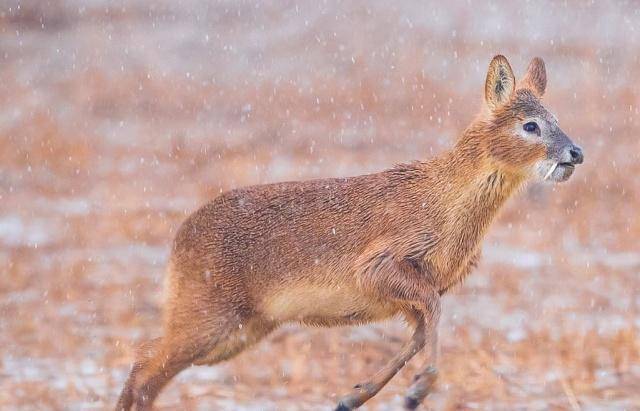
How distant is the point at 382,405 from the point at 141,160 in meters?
8.70

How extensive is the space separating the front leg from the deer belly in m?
0.13

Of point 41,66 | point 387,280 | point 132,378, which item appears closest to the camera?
point 387,280

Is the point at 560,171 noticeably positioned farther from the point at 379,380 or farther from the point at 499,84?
the point at 379,380

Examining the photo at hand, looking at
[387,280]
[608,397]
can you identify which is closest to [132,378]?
[387,280]

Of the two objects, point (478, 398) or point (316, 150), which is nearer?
point (478, 398)

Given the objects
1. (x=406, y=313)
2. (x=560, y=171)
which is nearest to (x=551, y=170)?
(x=560, y=171)

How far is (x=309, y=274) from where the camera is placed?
23.2 feet

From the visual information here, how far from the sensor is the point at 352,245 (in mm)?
7051

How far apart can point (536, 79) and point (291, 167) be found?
28.7 ft

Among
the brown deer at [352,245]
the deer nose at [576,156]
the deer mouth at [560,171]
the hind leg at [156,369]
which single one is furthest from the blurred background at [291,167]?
the deer nose at [576,156]

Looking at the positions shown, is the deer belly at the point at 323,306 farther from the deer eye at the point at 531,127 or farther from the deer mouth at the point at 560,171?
the deer eye at the point at 531,127

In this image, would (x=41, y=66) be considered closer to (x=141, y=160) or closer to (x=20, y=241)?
(x=141, y=160)

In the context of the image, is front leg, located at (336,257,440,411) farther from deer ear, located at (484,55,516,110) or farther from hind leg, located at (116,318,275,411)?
deer ear, located at (484,55,516,110)

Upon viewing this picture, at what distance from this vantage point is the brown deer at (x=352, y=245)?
684cm
